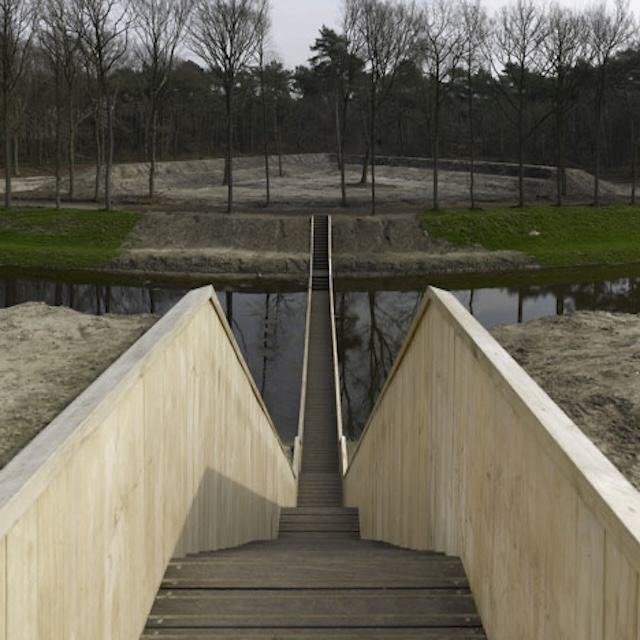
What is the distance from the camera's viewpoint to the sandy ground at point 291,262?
5570mm

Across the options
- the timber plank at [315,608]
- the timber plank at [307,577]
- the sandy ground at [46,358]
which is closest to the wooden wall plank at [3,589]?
the timber plank at [315,608]

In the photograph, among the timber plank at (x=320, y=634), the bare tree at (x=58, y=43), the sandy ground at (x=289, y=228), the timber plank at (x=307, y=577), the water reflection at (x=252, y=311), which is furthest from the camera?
the bare tree at (x=58, y=43)

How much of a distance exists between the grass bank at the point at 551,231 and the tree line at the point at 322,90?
269 centimetres

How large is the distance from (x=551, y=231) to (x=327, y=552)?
115 feet

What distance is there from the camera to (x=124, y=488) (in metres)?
3.57

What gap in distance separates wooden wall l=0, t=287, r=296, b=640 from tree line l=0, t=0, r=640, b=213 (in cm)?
3318

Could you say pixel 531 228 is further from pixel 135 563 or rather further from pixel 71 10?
pixel 135 563

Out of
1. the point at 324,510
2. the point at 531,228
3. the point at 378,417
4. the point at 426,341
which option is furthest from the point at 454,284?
the point at 426,341

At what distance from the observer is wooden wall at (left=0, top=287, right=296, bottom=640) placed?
246 centimetres

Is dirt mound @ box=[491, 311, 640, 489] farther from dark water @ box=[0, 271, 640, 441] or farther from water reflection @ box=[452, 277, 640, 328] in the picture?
water reflection @ box=[452, 277, 640, 328]

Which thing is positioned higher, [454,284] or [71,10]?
[71,10]

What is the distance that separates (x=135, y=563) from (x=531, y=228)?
1443 inches

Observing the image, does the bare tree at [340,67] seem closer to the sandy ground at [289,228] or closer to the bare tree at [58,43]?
the sandy ground at [289,228]

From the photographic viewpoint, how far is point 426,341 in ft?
17.3
